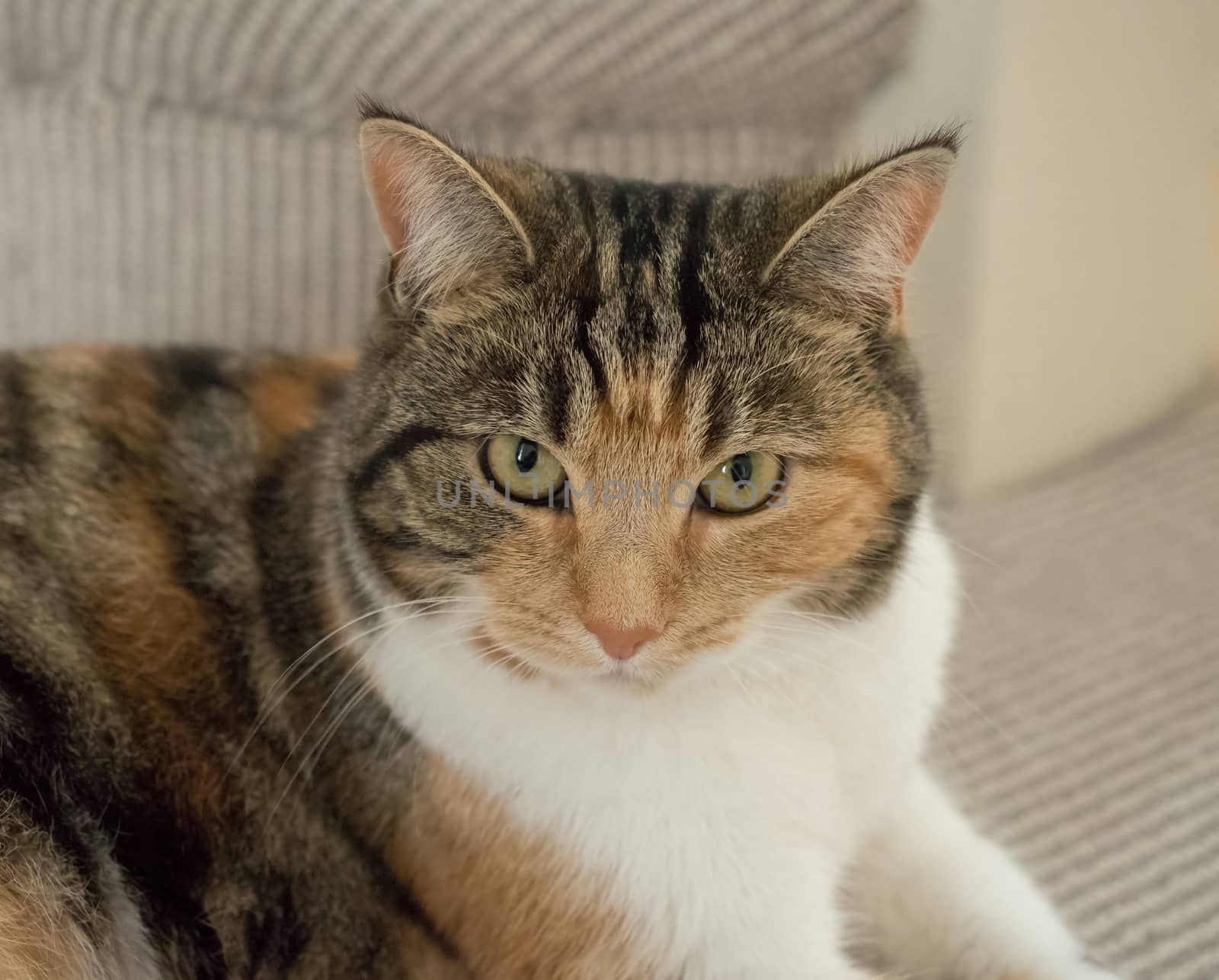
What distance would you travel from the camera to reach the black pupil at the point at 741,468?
37.5 inches

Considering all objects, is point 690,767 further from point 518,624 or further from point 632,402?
point 632,402

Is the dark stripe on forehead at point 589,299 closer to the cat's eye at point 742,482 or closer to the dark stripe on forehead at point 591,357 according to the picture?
the dark stripe on forehead at point 591,357

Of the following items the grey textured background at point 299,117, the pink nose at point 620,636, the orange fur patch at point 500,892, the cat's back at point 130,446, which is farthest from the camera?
the grey textured background at point 299,117

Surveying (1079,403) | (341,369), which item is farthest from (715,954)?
(1079,403)

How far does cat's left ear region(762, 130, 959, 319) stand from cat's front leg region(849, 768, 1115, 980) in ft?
1.88

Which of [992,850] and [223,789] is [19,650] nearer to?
[223,789]

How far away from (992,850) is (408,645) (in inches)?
27.9

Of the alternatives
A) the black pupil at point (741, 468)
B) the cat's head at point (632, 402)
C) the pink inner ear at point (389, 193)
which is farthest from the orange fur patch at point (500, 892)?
the pink inner ear at point (389, 193)

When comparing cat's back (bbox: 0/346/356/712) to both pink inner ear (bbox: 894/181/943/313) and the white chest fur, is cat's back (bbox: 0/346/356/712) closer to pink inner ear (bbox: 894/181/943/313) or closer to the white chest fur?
the white chest fur

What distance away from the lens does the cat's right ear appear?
0.92 meters

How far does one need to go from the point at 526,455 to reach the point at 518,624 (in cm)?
14

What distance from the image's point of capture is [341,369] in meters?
1.37

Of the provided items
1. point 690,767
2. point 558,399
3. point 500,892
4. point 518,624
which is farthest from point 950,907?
point 558,399

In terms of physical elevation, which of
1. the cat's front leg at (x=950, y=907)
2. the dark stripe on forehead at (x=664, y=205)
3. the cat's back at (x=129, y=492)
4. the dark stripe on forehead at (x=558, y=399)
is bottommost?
the cat's front leg at (x=950, y=907)
